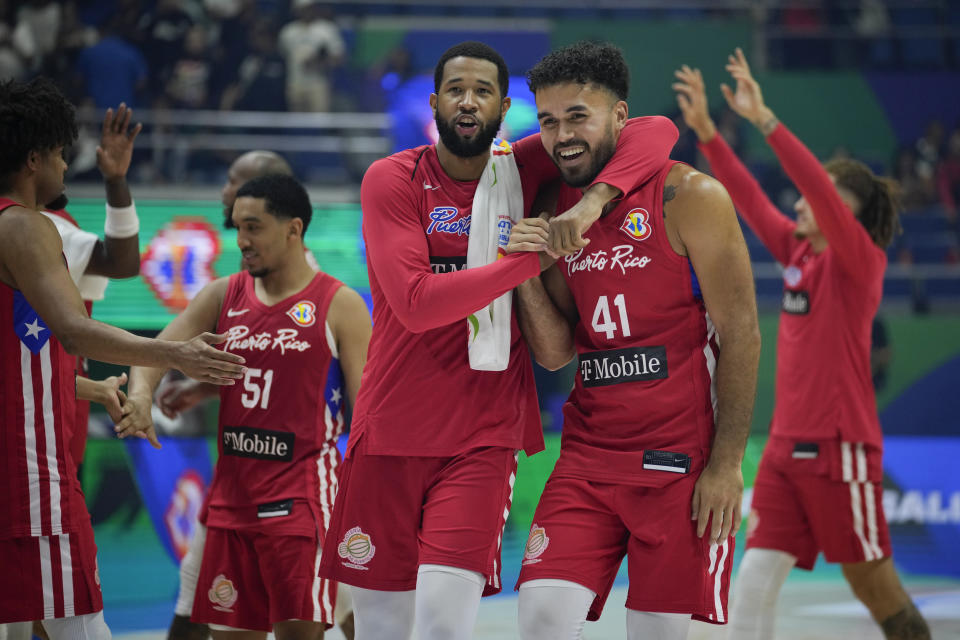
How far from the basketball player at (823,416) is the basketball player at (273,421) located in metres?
2.06

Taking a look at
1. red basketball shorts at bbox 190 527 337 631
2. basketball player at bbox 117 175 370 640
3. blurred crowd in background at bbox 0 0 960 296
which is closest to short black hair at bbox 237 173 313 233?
basketball player at bbox 117 175 370 640

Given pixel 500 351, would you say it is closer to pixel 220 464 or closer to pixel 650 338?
pixel 650 338

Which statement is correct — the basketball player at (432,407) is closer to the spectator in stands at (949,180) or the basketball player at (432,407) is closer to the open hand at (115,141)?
the open hand at (115,141)

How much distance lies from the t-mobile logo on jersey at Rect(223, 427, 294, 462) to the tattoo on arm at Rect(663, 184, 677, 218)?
1776mm

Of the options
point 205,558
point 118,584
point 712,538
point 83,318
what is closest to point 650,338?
point 712,538

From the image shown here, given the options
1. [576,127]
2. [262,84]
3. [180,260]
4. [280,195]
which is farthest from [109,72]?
[576,127]

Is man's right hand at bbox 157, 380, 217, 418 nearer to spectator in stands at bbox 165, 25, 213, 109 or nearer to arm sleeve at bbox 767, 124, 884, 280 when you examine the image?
arm sleeve at bbox 767, 124, 884, 280

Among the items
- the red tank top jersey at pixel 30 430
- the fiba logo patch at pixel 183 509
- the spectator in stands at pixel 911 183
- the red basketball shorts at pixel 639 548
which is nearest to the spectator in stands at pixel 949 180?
the spectator in stands at pixel 911 183

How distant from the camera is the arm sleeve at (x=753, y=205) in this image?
18.2 feet

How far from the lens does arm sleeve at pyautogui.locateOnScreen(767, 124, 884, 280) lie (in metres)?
4.99

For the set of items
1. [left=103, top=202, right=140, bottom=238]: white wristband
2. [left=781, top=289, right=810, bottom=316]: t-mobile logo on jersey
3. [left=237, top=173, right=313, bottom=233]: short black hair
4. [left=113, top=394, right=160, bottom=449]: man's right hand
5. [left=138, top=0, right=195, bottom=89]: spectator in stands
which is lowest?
[left=113, top=394, right=160, bottom=449]: man's right hand

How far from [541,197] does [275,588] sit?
1.79 metres

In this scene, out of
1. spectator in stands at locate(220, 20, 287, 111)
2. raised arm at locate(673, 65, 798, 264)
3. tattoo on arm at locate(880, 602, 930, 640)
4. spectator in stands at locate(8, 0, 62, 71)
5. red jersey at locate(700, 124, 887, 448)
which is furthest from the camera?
spectator in stands at locate(220, 20, 287, 111)

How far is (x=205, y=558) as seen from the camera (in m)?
4.14
